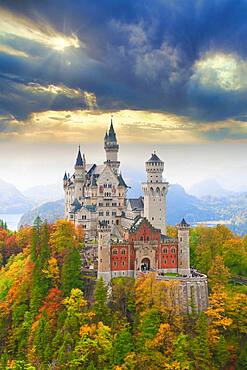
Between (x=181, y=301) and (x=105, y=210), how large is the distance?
31.3 m

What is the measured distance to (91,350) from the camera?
208 feet

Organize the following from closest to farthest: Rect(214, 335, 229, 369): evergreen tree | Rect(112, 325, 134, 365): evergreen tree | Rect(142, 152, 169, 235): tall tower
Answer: Rect(112, 325, 134, 365): evergreen tree, Rect(214, 335, 229, 369): evergreen tree, Rect(142, 152, 169, 235): tall tower

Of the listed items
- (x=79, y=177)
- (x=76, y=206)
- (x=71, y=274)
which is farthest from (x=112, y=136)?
(x=71, y=274)

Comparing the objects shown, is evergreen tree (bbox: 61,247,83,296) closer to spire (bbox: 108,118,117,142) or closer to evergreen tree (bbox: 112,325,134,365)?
evergreen tree (bbox: 112,325,134,365)

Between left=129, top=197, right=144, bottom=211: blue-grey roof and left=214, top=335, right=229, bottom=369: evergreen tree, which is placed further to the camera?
left=129, top=197, right=144, bottom=211: blue-grey roof

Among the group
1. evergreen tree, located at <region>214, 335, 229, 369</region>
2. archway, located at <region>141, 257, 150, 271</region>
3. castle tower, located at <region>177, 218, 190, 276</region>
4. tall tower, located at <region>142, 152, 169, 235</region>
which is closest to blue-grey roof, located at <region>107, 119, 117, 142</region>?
tall tower, located at <region>142, 152, 169, 235</region>

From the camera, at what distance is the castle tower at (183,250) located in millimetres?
77375

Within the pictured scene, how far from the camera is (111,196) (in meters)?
97.0

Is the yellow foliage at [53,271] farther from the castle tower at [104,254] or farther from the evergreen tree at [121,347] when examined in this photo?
the evergreen tree at [121,347]

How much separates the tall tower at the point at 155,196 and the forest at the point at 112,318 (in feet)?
29.4

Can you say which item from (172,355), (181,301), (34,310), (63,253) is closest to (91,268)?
(63,253)

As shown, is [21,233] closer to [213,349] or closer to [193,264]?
[193,264]

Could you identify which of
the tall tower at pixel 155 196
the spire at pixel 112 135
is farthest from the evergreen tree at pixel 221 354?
the spire at pixel 112 135

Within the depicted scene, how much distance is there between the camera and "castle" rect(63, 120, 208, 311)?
74.1m
